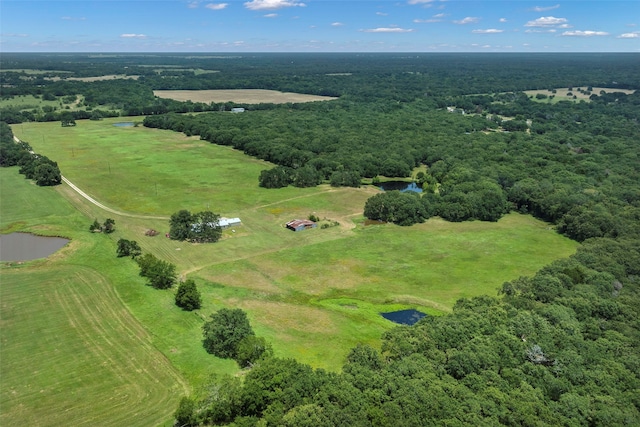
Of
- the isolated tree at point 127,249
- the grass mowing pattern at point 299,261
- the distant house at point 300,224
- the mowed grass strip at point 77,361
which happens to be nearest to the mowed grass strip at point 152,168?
the grass mowing pattern at point 299,261

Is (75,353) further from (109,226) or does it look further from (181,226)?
(109,226)

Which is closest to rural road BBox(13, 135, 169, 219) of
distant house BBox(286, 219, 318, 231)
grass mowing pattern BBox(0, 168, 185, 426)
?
grass mowing pattern BBox(0, 168, 185, 426)

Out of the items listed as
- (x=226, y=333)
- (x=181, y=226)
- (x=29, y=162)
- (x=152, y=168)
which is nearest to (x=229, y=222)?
(x=181, y=226)

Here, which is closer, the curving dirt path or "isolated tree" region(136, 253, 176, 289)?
"isolated tree" region(136, 253, 176, 289)

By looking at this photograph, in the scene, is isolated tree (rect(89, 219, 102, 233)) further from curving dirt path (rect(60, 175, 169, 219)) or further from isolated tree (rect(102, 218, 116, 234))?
curving dirt path (rect(60, 175, 169, 219))

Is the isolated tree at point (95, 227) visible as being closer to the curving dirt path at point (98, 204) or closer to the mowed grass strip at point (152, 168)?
the curving dirt path at point (98, 204)
